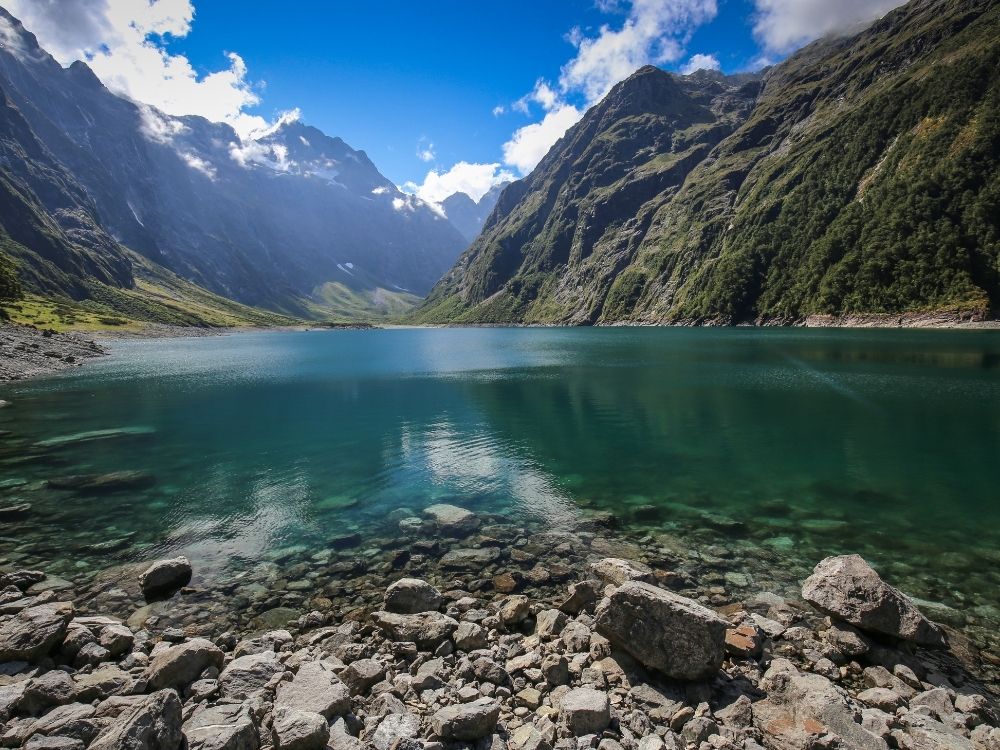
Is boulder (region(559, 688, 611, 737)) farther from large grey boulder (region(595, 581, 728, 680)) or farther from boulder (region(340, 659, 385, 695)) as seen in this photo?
boulder (region(340, 659, 385, 695))

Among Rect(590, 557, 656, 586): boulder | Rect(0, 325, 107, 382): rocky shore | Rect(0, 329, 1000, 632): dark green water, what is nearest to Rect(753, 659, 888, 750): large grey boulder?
Rect(590, 557, 656, 586): boulder

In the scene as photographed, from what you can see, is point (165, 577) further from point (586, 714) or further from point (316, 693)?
point (586, 714)

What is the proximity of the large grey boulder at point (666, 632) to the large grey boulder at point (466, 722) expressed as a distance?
4041mm

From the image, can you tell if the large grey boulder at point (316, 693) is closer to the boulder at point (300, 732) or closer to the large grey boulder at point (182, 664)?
the boulder at point (300, 732)

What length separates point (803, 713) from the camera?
1061 cm

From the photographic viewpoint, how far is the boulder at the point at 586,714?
1048 cm

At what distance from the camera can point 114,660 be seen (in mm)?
13297

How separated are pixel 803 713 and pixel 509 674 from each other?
6.68 metres

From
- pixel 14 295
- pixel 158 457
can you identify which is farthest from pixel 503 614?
pixel 14 295

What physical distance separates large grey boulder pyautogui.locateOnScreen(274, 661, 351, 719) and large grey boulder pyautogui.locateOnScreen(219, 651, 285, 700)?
0.63 metres

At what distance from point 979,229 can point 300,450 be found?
231 m

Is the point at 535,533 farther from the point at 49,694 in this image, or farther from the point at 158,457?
Answer: the point at 158,457

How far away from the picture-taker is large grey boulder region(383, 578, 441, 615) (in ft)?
53.3

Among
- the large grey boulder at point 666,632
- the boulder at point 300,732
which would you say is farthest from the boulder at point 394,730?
the large grey boulder at point 666,632
